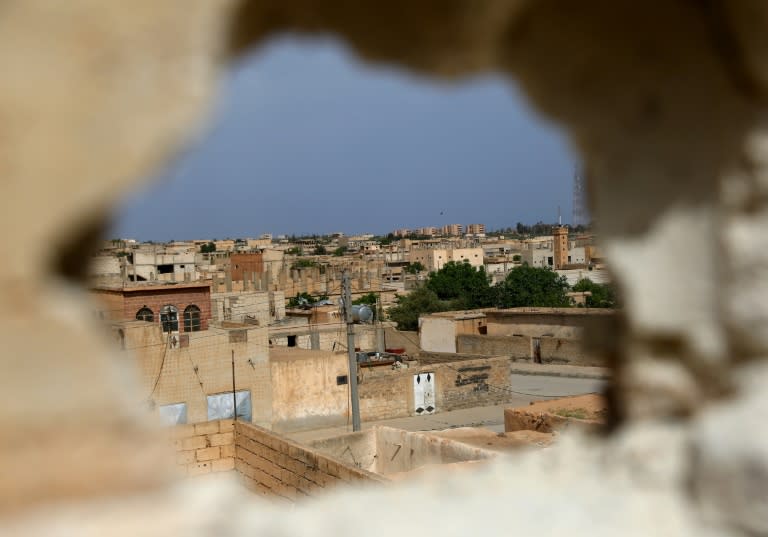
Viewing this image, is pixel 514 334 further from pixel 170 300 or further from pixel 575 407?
pixel 575 407

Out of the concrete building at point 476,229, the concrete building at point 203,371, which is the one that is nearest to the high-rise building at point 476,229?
the concrete building at point 476,229

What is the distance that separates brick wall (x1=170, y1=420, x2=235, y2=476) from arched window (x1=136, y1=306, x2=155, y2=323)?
10.4m

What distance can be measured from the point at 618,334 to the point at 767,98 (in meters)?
0.84

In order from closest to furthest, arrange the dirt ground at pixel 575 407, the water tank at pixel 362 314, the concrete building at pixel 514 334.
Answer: the dirt ground at pixel 575 407
the concrete building at pixel 514 334
the water tank at pixel 362 314

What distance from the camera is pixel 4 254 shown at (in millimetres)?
1404

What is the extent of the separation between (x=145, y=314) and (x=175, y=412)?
580 centimetres

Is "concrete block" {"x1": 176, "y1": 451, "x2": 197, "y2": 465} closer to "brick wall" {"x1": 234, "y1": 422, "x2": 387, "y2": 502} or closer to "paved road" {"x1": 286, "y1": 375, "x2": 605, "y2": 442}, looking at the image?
"brick wall" {"x1": 234, "y1": 422, "x2": 387, "y2": 502}

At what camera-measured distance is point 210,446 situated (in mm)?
11383

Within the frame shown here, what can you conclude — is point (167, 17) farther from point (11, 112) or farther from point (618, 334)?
point (618, 334)

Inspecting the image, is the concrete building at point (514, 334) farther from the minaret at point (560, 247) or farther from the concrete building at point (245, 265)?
the minaret at point (560, 247)

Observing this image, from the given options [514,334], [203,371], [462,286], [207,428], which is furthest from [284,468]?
[462,286]

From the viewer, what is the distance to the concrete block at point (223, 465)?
11.4 metres

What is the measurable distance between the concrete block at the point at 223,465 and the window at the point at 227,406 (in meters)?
5.49

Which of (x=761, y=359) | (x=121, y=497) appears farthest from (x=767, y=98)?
(x=121, y=497)
